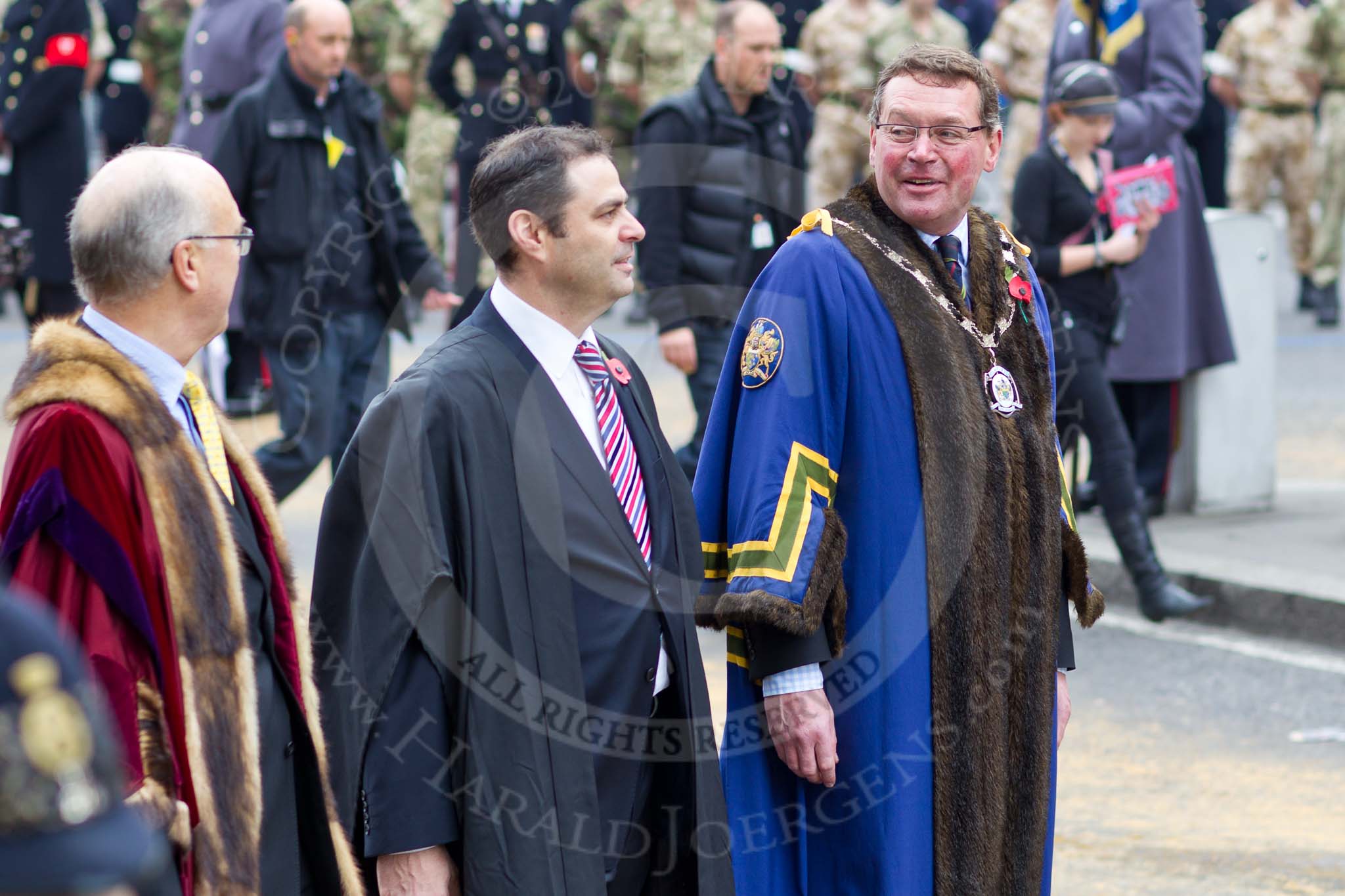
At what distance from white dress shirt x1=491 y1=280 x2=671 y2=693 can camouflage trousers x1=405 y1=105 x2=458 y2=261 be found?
476 inches

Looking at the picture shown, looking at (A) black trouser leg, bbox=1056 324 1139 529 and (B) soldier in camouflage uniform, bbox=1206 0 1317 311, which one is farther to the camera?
(B) soldier in camouflage uniform, bbox=1206 0 1317 311

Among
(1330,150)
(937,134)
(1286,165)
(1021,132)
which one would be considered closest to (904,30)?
(1021,132)

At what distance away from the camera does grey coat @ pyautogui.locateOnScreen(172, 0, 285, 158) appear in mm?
10047

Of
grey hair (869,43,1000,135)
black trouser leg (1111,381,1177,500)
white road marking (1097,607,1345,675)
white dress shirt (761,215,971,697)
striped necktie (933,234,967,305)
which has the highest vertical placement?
grey hair (869,43,1000,135)

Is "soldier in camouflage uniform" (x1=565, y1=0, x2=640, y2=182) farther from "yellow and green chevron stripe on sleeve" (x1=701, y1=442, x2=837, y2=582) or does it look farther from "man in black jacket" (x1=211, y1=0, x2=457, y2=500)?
"yellow and green chevron stripe on sleeve" (x1=701, y1=442, x2=837, y2=582)

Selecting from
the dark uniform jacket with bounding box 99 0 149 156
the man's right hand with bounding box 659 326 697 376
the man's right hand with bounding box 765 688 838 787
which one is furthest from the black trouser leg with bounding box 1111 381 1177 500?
the dark uniform jacket with bounding box 99 0 149 156

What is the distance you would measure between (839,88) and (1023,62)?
1587 millimetres

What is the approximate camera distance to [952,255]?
3664 millimetres

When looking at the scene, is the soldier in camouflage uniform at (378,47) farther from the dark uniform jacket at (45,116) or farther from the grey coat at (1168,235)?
the grey coat at (1168,235)

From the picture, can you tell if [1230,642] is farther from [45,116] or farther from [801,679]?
[45,116]

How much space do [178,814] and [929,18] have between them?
44.4 feet

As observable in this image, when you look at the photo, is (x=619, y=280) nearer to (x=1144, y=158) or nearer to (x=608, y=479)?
(x=608, y=479)

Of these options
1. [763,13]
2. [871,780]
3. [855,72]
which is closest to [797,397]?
[871,780]

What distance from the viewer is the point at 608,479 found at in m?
3.18
